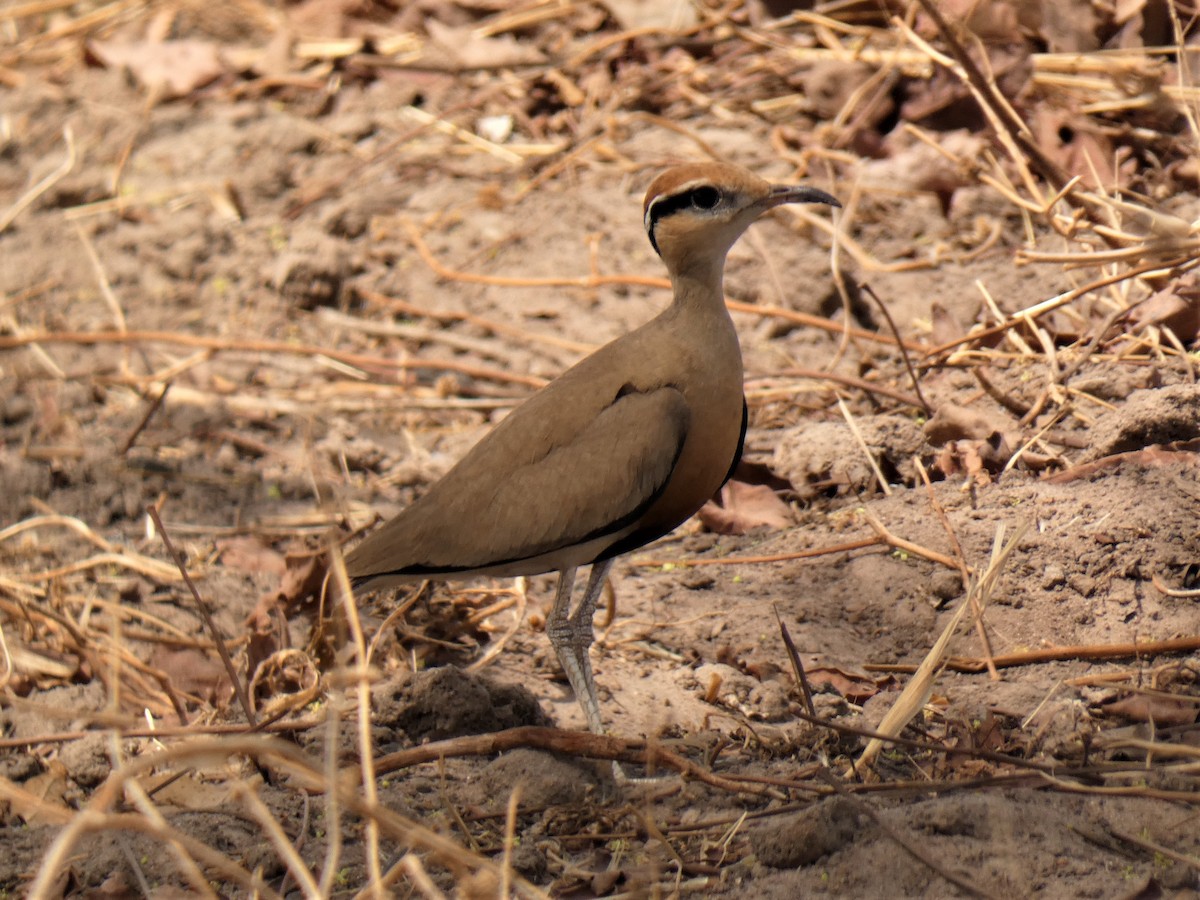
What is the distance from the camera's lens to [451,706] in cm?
372

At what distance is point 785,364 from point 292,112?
3.59 m

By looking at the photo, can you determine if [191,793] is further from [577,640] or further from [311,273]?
[311,273]

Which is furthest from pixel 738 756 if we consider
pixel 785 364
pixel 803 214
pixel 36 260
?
pixel 36 260

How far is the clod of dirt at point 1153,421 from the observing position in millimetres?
4004

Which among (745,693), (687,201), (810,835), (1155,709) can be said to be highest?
(687,201)

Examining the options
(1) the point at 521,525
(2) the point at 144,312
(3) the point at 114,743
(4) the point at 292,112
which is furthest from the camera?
(4) the point at 292,112

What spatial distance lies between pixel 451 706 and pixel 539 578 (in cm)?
117

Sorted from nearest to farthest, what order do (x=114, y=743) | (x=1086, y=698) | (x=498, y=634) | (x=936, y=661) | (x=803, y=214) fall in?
(x=114, y=743)
(x=936, y=661)
(x=1086, y=698)
(x=498, y=634)
(x=803, y=214)

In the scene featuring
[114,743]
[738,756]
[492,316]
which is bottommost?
[492,316]

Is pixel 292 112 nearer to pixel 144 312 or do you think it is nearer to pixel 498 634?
pixel 144 312

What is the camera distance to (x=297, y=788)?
11.4 ft

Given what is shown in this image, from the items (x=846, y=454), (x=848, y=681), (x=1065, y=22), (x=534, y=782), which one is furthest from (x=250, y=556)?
(x=1065, y=22)

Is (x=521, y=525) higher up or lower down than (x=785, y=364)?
higher up

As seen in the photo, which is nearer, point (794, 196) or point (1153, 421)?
point (794, 196)
